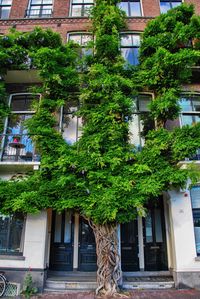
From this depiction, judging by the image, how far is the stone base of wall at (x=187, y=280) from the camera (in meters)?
7.16

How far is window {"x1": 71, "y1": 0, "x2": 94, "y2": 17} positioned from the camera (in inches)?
470

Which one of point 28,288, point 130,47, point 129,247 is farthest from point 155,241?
point 130,47

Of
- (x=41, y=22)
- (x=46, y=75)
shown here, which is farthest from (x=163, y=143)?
(x=41, y=22)

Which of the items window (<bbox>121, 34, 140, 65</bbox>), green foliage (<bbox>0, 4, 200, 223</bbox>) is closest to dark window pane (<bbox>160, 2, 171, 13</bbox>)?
window (<bbox>121, 34, 140, 65</bbox>)

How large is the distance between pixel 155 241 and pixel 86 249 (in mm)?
2596

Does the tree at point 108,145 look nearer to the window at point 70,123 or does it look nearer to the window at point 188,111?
the window at point 70,123

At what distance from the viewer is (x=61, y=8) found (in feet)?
39.3

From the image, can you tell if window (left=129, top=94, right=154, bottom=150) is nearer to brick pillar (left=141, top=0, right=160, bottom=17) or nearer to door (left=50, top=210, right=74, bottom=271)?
door (left=50, top=210, right=74, bottom=271)

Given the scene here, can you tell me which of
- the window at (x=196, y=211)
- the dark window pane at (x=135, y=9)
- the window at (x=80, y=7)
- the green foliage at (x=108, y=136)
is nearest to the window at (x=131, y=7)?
the dark window pane at (x=135, y=9)

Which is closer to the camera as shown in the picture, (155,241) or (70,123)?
(155,241)

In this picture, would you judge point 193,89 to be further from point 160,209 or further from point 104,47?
point 160,209

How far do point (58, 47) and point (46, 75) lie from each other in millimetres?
1570

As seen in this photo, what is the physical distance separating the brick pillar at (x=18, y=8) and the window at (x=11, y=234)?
9.83m

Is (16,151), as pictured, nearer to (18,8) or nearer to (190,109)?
(190,109)
